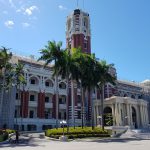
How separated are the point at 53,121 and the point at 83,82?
21.7 m

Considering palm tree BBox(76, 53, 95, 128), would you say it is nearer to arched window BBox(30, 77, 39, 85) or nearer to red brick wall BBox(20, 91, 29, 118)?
red brick wall BBox(20, 91, 29, 118)

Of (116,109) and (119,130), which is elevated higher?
(116,109)

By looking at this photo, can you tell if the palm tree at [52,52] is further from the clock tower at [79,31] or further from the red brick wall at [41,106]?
the clock tower at [79,31]

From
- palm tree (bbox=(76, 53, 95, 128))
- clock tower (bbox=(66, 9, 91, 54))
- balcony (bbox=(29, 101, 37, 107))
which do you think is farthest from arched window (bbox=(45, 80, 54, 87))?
palm tree (bbox=(76, 53, 95, 128))

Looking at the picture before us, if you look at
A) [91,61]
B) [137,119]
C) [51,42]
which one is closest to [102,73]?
[91,61]

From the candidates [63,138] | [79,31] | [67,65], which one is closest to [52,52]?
[67,65]

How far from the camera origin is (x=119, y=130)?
2382 inches

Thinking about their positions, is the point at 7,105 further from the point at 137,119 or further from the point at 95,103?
the point at 137,119

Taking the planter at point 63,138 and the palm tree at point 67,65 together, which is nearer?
the planter at point 63,138

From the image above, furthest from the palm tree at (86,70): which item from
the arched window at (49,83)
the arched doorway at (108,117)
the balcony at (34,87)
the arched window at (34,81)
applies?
the arched window at (49,83)

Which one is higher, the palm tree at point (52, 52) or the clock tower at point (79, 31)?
the clock tower at point (79, 31)

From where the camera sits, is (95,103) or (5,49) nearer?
(5,49)

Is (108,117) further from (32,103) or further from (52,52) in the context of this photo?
(52,52)

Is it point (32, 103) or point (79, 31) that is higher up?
point (79, 31)
